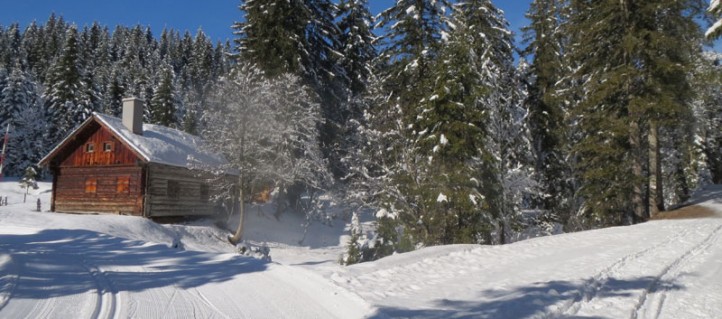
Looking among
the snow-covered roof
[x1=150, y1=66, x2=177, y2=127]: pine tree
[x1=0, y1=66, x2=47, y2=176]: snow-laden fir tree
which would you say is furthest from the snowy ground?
[x1=150, y1=66, x2=177, y2=127]: pine tree

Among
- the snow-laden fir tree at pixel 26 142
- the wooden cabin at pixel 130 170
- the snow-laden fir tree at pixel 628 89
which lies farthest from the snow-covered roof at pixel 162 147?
the snow-laden fir tree at pixel 26 142

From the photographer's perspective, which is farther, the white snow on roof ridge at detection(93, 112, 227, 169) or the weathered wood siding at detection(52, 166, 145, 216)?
the weathered wood siding at detection(52, 166, 145, 216)

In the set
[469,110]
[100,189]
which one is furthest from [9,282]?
[100,189]

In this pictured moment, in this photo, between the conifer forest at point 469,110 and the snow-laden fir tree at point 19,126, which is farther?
the snow-laden fir tree at point 19,126

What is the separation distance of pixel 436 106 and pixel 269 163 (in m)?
10.8

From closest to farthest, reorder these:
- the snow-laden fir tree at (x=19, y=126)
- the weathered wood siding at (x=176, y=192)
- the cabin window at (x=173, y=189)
Result: the weathered wood siding at (x=176, y=192)
the cabin window at (x=173, y=189)
the snow-laden fir tree at (x=19, y=126)

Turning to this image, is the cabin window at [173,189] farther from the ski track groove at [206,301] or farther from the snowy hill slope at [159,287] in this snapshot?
the ski track groove at [206,301]

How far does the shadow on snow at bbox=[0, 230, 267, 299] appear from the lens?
6570 millimetres

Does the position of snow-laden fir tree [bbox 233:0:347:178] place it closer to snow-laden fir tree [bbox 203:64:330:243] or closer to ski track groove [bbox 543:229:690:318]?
snow-laden fir tree [bbox 203:64:330:243]

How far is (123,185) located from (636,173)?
2441 centimetres

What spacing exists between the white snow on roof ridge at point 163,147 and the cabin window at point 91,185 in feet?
11.4

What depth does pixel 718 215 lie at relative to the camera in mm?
19734

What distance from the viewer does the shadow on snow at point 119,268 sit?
657 centimetres

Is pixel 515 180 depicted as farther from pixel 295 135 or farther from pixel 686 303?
pixel 686 303
